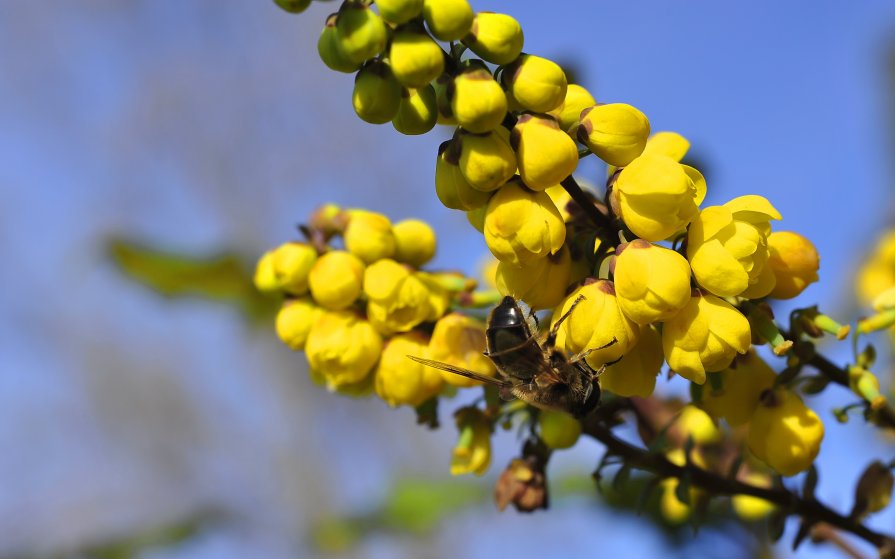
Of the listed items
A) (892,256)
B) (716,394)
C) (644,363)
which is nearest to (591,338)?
(644,363)

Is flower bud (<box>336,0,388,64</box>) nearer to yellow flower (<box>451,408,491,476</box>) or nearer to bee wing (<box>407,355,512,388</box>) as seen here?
bee wing (<box>407,355,512,388</box>)

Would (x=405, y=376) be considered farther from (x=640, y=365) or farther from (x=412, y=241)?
(x=640, y=365)

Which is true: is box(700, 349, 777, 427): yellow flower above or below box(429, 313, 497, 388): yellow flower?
below

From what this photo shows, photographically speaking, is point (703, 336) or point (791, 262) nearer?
point (703, 336)

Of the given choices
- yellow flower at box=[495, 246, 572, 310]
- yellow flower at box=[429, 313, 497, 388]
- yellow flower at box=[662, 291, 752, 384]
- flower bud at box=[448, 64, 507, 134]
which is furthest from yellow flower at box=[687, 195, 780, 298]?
yellow flower at box=[429, 313, 497, 388]

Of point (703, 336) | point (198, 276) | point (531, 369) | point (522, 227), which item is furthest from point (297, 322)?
point (198, 276)

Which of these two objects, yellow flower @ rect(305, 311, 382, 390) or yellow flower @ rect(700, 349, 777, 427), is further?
yellow flower @ rect(305, 311, 382, 390)

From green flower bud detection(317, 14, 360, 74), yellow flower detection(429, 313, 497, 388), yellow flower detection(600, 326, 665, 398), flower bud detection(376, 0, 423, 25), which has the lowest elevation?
yellow flower detection(600, 326, 665, 398)

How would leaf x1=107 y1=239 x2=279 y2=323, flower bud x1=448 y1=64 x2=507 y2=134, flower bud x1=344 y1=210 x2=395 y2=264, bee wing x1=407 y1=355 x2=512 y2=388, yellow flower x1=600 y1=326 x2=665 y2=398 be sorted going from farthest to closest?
leaf x1=107 y1=239 x2=279 y2=323 → flower bud x1=344 y1=210 x2=395 y2=264 → bee wing x1=407 y1=355 x2=512 y2=388 → yellow flower x1=600 y1=326 x2=665 y2=398 → flower bud x1=448 y1=64 x2=507 y2=134
